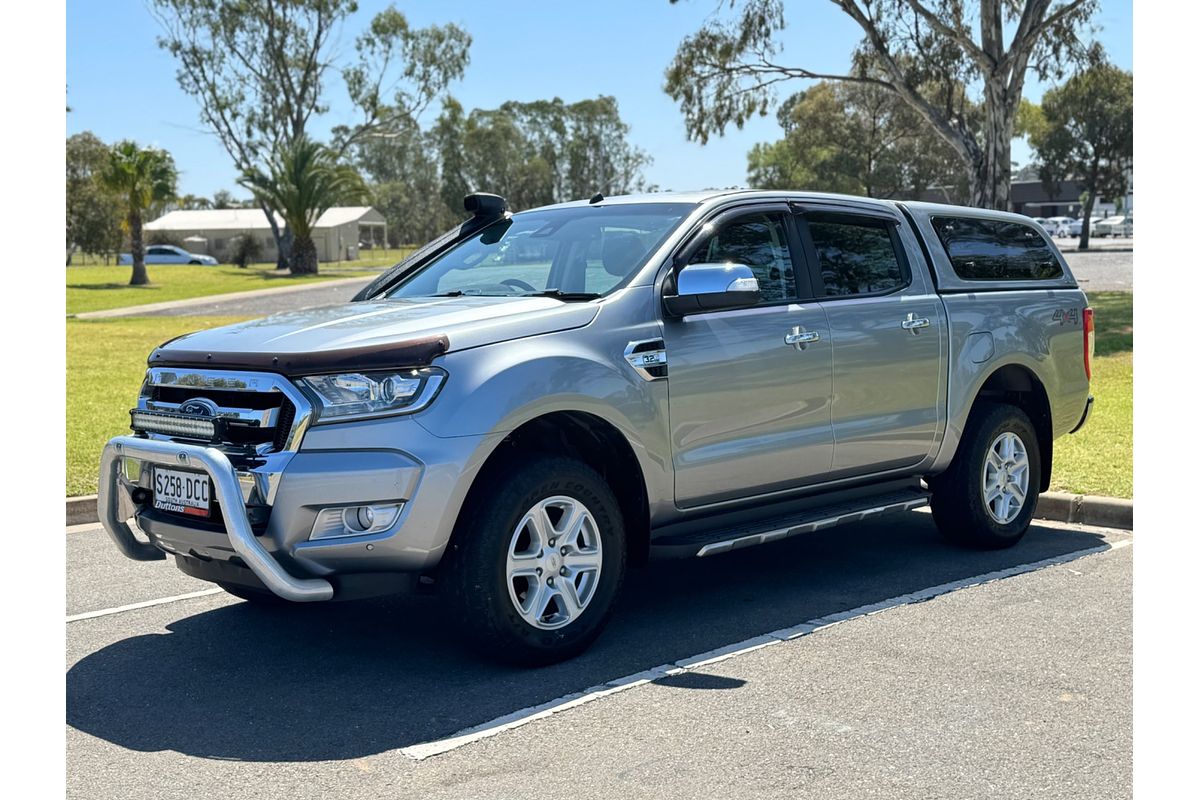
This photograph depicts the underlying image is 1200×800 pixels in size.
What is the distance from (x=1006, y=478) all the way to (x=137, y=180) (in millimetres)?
44670

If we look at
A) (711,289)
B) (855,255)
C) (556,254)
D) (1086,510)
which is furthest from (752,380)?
(1086,510)

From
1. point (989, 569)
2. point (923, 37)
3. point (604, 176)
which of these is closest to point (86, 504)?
point (989, 569)

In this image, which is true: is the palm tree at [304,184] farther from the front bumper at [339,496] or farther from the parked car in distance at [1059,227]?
the parked car in distance at [1059,227]

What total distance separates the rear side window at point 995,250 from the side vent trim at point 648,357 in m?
2.47

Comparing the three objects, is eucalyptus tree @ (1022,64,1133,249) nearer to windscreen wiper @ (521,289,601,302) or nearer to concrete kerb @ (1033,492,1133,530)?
concrete kerb @ (1033,492,1133,530)

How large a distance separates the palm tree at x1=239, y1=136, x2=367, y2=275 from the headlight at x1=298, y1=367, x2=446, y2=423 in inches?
1938

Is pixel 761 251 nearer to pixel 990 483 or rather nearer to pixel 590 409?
pixel 590 409

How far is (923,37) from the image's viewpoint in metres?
30.0

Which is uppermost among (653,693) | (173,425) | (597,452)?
(173,425)

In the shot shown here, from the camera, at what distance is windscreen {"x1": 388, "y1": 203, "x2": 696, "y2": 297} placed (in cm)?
584

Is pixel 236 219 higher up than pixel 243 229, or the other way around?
pixel 236 219

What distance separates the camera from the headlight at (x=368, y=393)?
4.68m

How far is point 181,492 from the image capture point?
15.9 ft

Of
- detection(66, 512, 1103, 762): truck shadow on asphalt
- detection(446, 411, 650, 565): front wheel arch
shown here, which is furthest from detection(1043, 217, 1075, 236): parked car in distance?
detection(446, 411, 650, 565): front wheel arch
